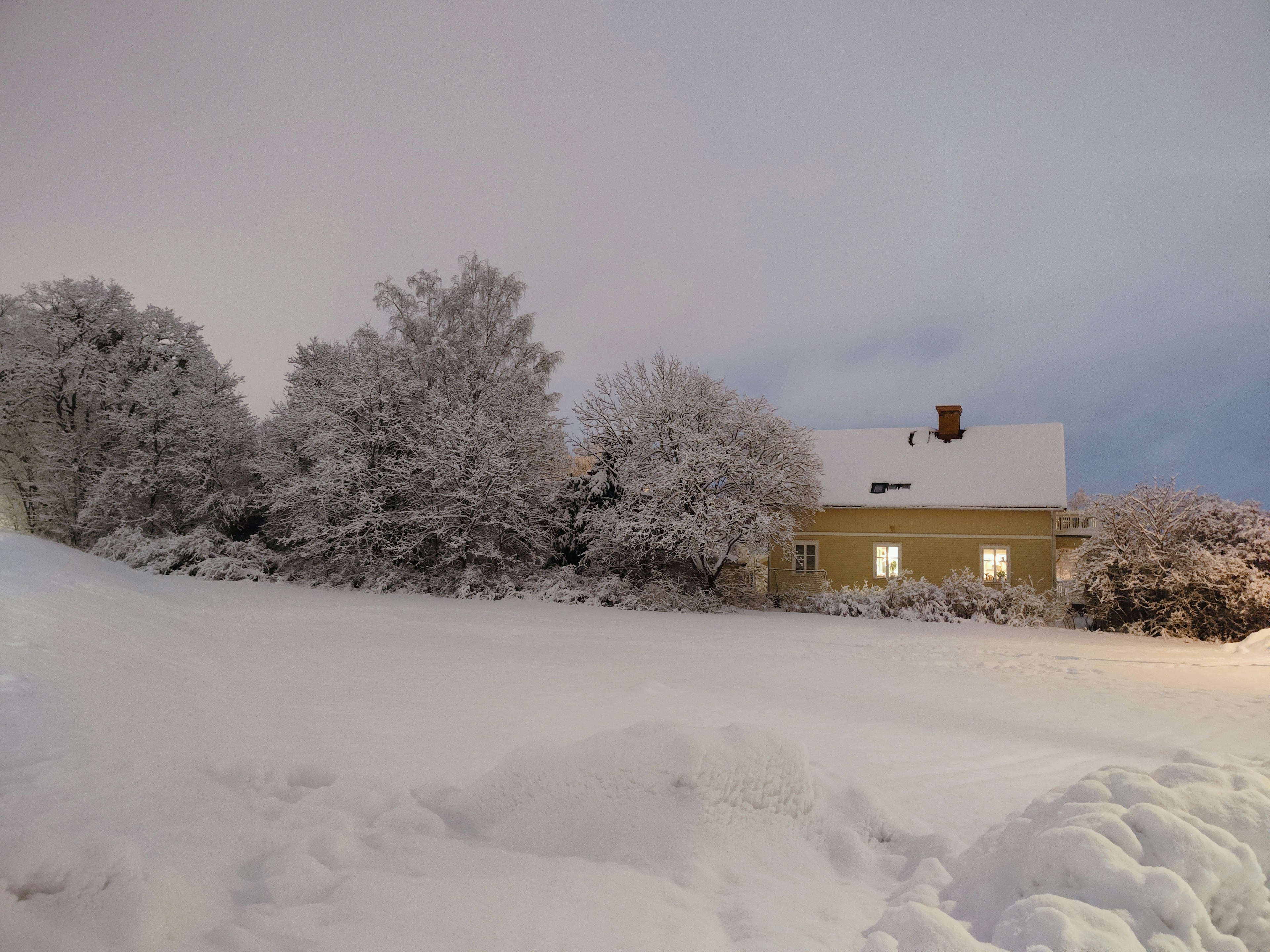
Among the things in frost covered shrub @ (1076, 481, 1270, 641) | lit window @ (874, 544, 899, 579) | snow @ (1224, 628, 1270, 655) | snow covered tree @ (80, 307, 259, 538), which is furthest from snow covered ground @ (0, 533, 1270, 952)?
snow covered tree @ (80, 307, 259, 538)

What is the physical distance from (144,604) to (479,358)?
13.2 m

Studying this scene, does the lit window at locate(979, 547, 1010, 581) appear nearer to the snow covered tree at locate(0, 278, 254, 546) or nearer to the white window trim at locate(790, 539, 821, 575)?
the white window trim at locate(790, 539, 821, 575)

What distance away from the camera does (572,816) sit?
306cm

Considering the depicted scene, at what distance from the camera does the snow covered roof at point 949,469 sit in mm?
21266

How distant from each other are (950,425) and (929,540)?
5011 millimetres

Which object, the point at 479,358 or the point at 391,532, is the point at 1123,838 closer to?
the point at 391,532

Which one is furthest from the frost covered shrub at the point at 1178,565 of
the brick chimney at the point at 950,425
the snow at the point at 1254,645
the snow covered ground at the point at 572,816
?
the snow covered ground at the point at 572,816

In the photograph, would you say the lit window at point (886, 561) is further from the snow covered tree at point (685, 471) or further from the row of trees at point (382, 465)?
the snow covered tree at point (685, 471)

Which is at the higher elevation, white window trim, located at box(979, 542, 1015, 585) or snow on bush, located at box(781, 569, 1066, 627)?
white window trim, located at box(979, 542, 1015, 585)

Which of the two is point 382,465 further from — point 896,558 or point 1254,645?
point 1254,645

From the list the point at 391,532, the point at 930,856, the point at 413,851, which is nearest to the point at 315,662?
the point at 413,851

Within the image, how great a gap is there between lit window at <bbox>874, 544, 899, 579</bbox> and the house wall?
0.14 m

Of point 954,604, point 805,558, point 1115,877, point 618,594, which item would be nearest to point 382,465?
point 618,594

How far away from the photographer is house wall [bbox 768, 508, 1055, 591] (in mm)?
20734
